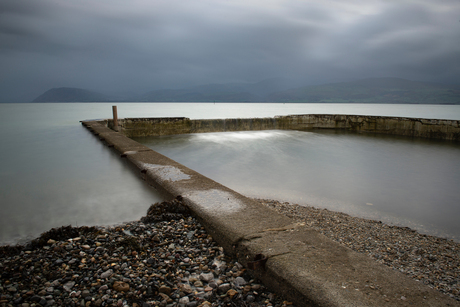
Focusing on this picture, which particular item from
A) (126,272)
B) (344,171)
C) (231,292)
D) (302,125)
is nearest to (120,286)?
(126,272)

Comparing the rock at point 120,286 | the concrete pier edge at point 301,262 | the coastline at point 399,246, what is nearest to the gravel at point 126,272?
the rock at point 120,286

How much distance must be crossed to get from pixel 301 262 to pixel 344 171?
6.35 m

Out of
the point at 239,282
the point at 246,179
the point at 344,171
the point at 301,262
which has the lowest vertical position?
the point at 344,171

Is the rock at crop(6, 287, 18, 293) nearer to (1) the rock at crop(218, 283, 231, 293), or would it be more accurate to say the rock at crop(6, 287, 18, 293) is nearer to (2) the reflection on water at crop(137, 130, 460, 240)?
(1) the rock at crop(218, 283, 231, 293)

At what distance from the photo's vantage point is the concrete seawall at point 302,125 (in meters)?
12.9

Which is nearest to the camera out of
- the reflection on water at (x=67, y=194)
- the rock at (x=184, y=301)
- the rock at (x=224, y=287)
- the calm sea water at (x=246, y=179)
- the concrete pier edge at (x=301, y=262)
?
the concrete pier edge at (x=301, y=262)

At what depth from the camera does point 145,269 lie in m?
1.76

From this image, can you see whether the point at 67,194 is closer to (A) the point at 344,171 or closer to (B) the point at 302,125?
(A) the point at 344,171

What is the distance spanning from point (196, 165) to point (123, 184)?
11.1 ft

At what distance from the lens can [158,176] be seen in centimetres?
384

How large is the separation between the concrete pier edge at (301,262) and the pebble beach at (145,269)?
0.10m

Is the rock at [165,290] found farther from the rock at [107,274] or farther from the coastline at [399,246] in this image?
the coastline at [399,246]

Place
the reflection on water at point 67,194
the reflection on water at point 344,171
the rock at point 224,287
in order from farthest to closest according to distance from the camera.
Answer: the reflection on water at point 344,171 → the reflection on water at point 67,194 → the rock at point 224,287

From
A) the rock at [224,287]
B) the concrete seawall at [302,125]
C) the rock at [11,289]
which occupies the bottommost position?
the rock at [224,287]
